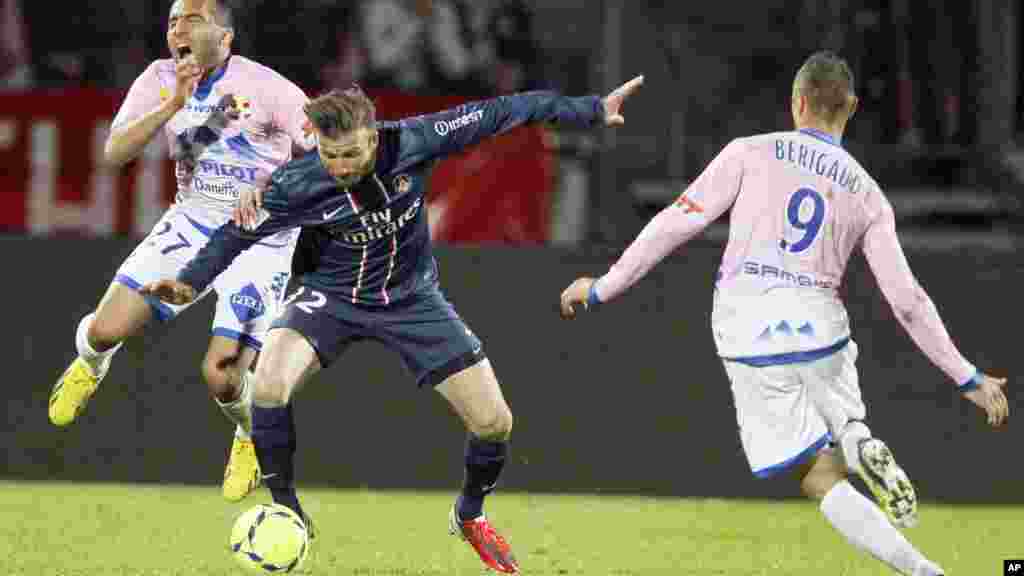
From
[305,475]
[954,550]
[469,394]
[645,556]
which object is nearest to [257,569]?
[469,394]

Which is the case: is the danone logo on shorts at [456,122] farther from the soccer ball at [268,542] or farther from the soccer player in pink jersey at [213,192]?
the soccer ball at [268,542]

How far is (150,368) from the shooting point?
1095 cm

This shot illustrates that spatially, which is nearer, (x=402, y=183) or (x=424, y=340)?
(x=402, y=183)

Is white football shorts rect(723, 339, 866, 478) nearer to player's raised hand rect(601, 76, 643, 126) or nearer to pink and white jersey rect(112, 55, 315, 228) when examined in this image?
player's raised hand rect(601, 76, 643, 126)

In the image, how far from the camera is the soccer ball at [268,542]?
22.1 ft

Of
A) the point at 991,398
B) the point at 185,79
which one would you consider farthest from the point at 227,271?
the point at 991,398

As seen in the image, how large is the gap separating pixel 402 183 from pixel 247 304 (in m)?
1.61

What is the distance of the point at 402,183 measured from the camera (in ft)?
24.1

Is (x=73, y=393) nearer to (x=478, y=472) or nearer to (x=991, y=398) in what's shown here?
(x=478, y=472)

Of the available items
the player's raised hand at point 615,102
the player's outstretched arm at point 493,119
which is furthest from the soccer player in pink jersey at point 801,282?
the player's outstretched arm at point 493,119

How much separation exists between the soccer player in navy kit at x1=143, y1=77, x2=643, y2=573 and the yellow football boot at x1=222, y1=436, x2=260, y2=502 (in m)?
1.22

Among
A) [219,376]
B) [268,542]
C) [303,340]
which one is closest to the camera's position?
[268,542]

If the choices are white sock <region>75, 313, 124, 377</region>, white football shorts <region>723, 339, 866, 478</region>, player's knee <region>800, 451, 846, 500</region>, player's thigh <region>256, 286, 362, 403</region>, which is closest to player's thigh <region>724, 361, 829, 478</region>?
white football shorts <region>723, 339, 866, 478</region>

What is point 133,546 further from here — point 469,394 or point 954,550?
point 954,550
